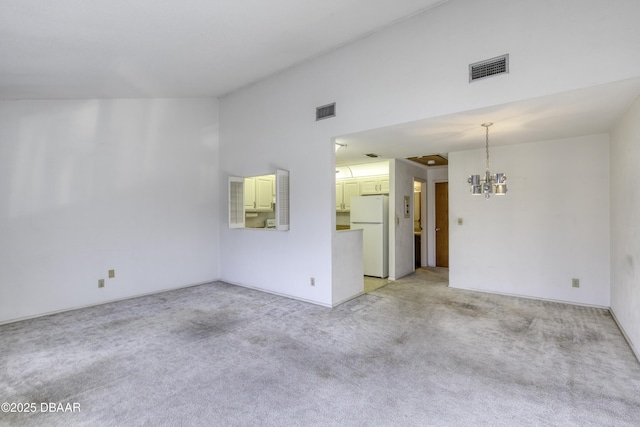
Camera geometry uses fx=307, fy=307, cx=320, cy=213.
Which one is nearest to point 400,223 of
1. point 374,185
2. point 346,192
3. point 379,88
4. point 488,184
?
point 374,185

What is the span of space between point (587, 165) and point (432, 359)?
3.62m

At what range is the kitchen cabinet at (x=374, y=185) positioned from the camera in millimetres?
6844

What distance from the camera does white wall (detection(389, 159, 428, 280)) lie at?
19.3 ft

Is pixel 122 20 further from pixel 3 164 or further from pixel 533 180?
pixel 533 180

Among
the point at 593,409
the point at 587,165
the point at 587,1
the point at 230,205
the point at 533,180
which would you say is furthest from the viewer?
the point at 230,205

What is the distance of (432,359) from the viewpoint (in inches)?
106

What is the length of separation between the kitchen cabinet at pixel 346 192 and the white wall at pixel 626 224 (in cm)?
439

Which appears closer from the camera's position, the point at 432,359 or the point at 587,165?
the point at 432,359

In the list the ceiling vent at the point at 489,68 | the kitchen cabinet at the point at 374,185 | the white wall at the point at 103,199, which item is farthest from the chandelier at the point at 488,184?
the white wall at the point at 103,199

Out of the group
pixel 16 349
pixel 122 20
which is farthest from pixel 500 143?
pixel 16 349

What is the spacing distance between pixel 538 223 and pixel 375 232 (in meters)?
2.63

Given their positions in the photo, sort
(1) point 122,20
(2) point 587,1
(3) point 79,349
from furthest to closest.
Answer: (3) point 79,349, (1) point 122,20, (2) point 587,1

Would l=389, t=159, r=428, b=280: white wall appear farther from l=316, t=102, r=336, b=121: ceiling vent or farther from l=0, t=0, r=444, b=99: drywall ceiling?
l=0, t=0, r=444, b=99: drywall ceiling

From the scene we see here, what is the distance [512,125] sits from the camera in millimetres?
3594
